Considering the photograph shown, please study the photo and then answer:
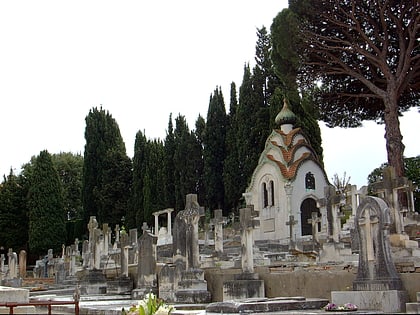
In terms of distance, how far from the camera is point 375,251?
10.5m

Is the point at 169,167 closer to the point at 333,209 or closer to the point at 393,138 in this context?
the point at 393,138

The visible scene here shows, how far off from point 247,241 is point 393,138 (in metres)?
13.3

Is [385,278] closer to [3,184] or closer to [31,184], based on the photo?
[31,184]

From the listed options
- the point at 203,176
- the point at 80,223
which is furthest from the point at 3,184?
the point at 203,176

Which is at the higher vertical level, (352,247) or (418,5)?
(418,5)

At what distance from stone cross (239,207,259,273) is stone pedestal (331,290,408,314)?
3.86m

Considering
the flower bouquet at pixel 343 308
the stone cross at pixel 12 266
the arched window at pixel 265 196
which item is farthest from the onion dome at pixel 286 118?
the flower bouquet at pixel 343 308

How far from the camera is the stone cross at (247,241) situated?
1399 cm

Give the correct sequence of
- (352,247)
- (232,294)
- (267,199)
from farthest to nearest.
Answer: (267,199), (352,247), (232,294)

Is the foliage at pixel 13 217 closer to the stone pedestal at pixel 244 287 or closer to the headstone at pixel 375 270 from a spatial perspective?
the stone pedestal at pixel 244 287

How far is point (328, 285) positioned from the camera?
40.0 feet

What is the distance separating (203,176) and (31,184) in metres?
17.9

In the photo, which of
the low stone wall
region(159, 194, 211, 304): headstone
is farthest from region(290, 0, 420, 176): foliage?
the low stone wall

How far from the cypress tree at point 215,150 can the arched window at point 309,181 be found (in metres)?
11.8
